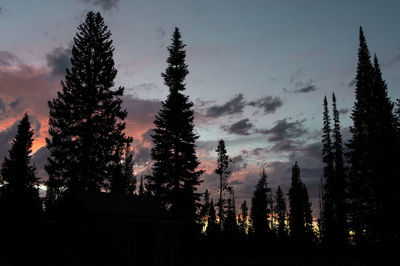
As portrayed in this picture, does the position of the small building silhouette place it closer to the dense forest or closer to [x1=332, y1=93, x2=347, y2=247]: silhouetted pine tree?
the dense forest

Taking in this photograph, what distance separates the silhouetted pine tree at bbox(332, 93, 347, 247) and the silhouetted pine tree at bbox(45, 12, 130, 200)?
27871 mm

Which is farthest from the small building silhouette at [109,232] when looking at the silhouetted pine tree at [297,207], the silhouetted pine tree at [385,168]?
the silhouetted pine tree at [297,207]

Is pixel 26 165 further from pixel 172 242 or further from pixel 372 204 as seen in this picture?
pixel 372 204

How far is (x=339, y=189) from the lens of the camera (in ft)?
146

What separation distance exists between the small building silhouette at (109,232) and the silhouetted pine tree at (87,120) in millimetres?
6827

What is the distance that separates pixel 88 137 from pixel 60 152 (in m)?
2.52

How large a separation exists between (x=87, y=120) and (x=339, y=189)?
3365 cm

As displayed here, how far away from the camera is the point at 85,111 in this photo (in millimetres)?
28078

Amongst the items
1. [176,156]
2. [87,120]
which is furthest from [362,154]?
[87,120]

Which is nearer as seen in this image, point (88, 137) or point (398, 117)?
point (88, 137)

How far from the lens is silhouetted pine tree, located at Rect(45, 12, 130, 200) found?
2692cm

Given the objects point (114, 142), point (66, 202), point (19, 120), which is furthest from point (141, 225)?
point (19, 120)

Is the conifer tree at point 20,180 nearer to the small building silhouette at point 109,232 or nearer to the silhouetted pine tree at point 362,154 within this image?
the small building silhouette at point 109,232

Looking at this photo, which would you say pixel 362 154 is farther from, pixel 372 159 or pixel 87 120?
pixel 87 120
